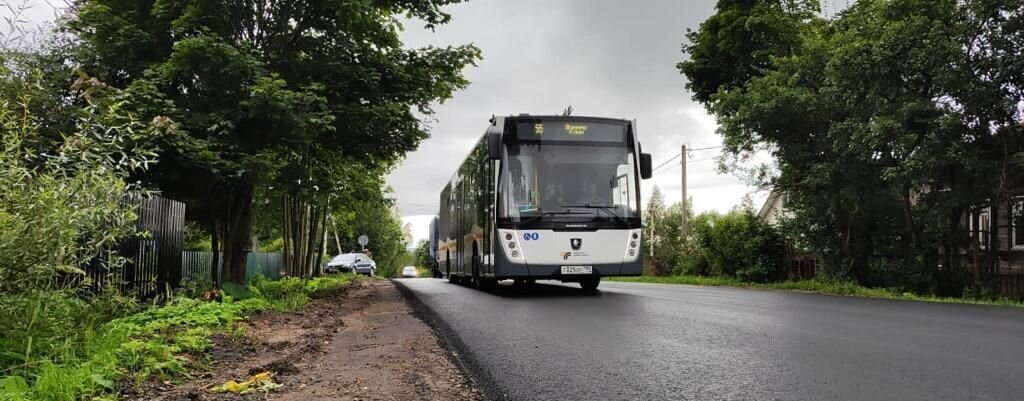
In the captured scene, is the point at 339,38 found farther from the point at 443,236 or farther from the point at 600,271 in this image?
the point at 443,236

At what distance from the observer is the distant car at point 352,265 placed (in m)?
41.4

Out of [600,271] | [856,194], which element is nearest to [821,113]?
[856,194]

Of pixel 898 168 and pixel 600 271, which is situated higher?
pixel 898 168

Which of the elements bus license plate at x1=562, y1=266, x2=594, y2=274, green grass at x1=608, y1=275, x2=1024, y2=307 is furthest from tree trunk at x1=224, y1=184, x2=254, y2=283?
green grass at x1=608, y1=275, x2=1024, y2=307

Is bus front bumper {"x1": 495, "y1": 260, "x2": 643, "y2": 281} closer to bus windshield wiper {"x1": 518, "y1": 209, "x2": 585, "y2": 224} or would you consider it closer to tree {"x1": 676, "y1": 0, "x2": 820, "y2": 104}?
bus windshield wiper {"x1": 518, "y1": 209, "x2": 585, "y2": 224}

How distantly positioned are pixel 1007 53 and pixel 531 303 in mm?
10141

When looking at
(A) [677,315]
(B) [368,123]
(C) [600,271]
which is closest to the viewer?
(A) [677,315]

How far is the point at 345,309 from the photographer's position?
1145cm

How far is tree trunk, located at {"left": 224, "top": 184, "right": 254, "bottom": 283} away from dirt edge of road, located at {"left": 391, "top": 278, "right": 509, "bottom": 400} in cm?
627

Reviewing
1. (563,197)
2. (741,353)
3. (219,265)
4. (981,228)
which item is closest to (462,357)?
(741,353)

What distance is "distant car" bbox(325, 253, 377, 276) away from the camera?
41375 mm

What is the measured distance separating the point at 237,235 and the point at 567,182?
24.9 feet

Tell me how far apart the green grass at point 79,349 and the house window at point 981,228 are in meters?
15.3

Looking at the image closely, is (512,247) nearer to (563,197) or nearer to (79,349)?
(563,197)
